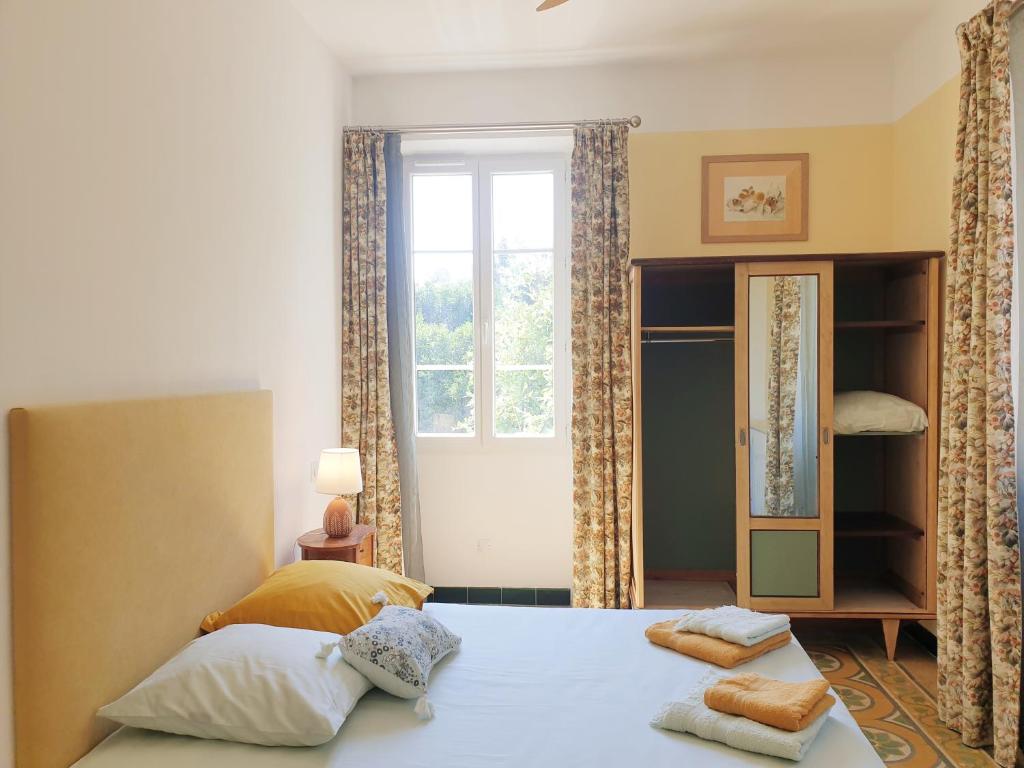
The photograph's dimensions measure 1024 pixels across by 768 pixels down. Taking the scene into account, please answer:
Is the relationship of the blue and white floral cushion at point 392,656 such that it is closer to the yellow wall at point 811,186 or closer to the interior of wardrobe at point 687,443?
the interior of wardrobe at point 687,443

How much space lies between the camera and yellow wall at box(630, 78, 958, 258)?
3.92m

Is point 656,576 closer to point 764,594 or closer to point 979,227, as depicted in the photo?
point 764,594

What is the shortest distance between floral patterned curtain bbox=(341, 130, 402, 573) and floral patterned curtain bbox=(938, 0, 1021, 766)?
2625mm

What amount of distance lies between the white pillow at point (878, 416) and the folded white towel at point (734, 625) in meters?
1.33

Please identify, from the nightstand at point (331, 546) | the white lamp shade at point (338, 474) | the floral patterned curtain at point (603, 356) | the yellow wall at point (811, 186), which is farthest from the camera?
the yellow wall at point (811, 186)

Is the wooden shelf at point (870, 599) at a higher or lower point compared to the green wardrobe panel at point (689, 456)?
lower

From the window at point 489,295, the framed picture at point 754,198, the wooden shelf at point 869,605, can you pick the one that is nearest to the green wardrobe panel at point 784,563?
the wooden shelf at point 869,605

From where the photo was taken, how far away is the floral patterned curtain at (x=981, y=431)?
2.59m

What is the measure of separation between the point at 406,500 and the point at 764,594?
1.90 m

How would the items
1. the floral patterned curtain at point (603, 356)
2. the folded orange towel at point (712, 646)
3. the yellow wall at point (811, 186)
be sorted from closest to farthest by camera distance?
the folded orange towel at point (712, 646) → the floral patterned curtain at point (603, 356) → the yellow wall at point (811, 186)

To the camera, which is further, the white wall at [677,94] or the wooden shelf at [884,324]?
the white wall at [677,94]

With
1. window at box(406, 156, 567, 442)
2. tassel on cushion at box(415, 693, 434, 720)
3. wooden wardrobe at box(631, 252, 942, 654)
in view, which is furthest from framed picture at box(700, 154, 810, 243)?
tassel on cushion at box(415, 693, 434, 720)

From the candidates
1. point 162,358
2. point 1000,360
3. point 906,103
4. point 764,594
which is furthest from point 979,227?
point 162,358

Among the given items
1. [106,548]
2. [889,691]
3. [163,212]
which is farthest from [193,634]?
[889,691]
